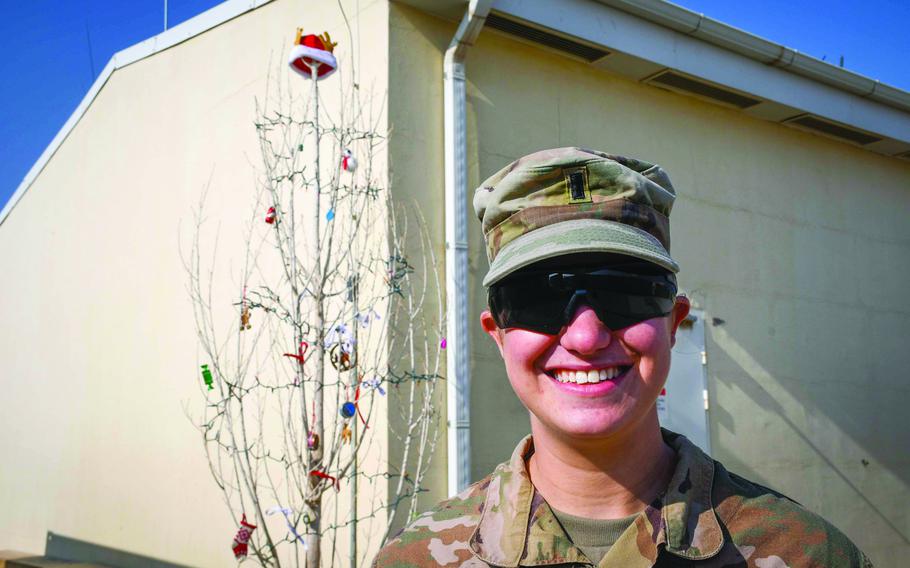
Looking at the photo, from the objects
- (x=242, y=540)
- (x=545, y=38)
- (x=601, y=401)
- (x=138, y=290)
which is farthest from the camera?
(x=138, y=290)

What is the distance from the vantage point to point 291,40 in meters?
5.95

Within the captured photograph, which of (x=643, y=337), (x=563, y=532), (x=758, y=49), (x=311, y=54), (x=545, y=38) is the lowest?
(x=563, y=532)

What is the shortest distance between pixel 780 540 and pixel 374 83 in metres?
4.20

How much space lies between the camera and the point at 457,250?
5168 millimetres

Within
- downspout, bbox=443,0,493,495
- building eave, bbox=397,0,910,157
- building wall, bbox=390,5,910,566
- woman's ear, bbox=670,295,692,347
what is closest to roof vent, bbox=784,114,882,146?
building eave, bbox=397,0,910,157

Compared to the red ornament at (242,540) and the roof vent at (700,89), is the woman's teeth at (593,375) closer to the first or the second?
the red ornament at (242,540)

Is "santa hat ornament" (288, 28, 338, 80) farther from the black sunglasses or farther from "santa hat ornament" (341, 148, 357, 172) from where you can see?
the black sunglasses

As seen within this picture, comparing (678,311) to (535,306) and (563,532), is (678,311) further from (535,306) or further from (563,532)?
(563,532)

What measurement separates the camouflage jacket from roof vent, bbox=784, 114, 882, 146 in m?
6.33

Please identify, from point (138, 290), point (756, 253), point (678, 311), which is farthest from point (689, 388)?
point (678, 311)

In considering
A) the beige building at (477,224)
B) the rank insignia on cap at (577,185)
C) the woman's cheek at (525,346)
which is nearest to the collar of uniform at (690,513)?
the woman's cheek at (525,346)

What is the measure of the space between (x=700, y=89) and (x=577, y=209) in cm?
559

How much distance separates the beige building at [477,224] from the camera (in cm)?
535

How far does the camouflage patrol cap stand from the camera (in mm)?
1495
